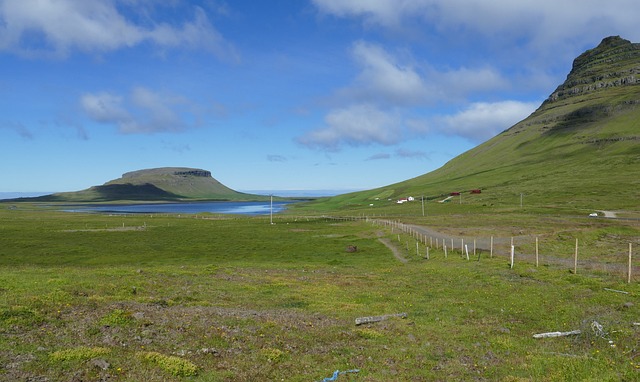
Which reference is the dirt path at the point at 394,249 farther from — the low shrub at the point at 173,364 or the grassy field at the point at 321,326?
the low shrub at the point at 173,364

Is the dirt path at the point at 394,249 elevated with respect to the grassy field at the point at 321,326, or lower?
lower

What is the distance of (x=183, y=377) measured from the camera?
16094mm

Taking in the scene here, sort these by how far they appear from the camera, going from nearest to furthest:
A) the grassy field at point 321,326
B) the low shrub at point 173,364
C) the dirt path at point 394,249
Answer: the low shrub at point 173,364 → the grassy field at point 321,326 → the dirt path at point 394,249

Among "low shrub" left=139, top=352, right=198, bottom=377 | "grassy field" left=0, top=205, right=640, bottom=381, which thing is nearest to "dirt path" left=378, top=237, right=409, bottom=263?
"grassy field" left=0, top=205, right=640, bottom=381

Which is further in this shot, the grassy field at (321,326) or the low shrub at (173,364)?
the grassy field at (321,326)

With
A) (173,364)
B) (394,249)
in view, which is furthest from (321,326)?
(394,249)

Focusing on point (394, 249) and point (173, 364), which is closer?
point (173, 364)

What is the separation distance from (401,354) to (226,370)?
7672 millimetres

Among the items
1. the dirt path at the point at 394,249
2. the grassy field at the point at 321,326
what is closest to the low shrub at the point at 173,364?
the grassy field at the point at 321,326

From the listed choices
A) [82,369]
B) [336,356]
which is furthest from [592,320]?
[82,369]

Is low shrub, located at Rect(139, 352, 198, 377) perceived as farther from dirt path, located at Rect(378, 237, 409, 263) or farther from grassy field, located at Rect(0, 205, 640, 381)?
dirt path, located at Rect(378, 237, 409, 263)

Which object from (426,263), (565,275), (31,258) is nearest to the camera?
(565,275)

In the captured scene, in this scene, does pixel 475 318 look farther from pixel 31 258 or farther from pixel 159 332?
pixel 31 258

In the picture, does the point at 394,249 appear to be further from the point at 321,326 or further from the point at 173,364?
the point at 173,364
